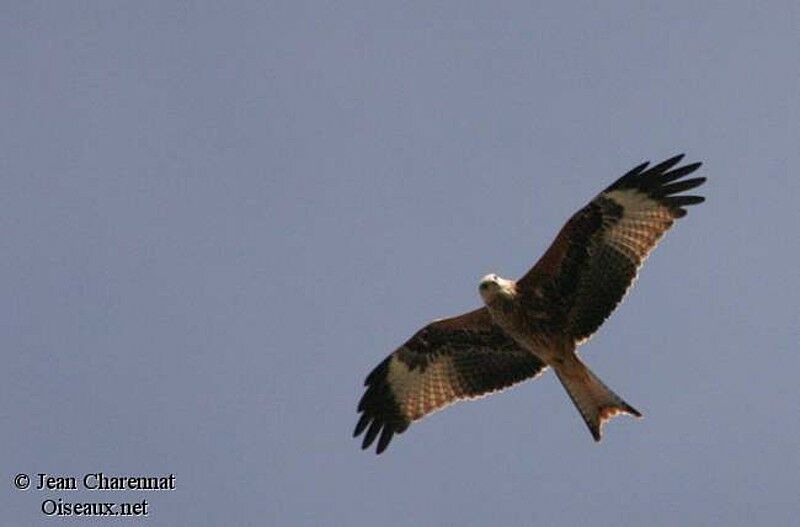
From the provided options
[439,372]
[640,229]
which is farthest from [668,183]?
[439,372]

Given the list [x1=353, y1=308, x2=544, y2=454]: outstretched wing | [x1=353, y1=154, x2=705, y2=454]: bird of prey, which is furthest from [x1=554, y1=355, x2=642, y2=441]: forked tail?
[x1=353, y1=308, x2=544, y2=454]: outstretched wing

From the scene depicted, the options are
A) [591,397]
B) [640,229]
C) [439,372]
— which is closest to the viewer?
[591,397]

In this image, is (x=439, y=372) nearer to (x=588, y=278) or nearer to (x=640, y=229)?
(x=588, y=278)

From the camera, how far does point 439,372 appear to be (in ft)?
55.2

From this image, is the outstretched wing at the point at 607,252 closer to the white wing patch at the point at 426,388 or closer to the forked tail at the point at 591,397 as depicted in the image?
the forked tail at the point at 591,397

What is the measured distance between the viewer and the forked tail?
1534cm

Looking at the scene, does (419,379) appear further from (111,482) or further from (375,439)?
(111,482)

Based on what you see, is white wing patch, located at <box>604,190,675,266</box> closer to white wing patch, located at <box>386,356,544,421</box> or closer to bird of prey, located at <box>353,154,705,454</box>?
bird of prey, located at <box>353,154,705,454</box>

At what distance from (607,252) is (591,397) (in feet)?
4.77

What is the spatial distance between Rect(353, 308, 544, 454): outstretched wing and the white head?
24.9 inches

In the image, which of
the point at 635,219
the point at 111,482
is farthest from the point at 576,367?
the point at 111,482

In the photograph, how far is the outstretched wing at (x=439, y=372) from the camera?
16.5m

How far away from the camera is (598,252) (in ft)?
51.6

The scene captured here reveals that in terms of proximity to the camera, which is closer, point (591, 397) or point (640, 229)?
point (591, 397)
